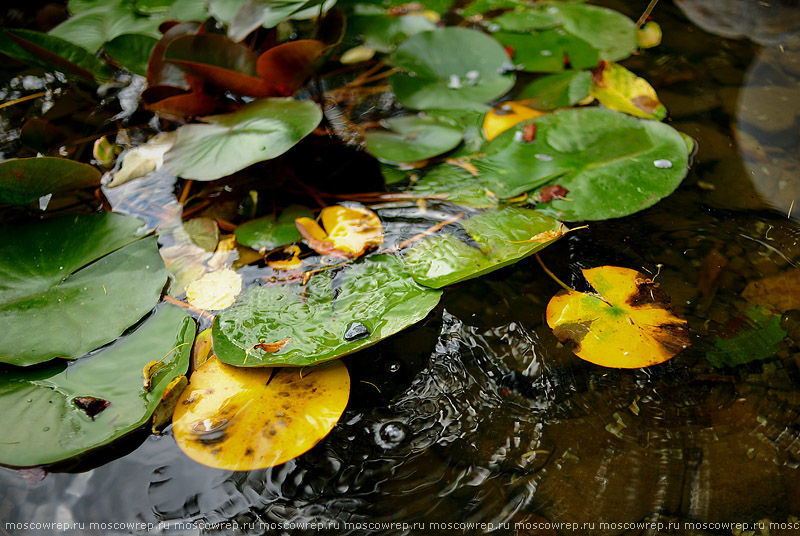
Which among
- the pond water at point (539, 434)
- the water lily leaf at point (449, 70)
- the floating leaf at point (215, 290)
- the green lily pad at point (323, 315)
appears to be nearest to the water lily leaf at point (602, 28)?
the water lily leaf at point (449, 70)

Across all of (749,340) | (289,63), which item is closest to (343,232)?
(289,63)

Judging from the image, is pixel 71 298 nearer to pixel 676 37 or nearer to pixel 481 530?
pixel 481 530

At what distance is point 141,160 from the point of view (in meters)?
1.41

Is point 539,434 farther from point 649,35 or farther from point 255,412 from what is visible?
point 649,35

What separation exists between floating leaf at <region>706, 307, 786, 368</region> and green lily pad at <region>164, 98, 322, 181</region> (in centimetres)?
98

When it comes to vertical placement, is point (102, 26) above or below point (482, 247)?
above

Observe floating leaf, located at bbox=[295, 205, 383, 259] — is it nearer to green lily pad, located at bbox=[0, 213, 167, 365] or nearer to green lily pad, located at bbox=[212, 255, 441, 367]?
green lily pad, located at bbox=[212, 255, 441, 367]

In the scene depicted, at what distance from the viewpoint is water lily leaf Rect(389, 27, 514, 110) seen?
1.56 metres

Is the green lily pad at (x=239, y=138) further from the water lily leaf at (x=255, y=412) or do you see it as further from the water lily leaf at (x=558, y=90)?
the water lily leaf at (x=558, y=90)

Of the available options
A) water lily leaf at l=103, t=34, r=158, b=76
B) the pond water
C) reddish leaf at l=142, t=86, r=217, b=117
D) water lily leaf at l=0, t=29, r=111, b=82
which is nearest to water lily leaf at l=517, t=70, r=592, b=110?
the pond water

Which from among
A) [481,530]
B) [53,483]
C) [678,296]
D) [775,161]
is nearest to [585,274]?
[678,296]

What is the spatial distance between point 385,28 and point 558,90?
26.1 inches

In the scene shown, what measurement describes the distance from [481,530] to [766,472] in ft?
1.60

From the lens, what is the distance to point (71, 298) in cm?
104
